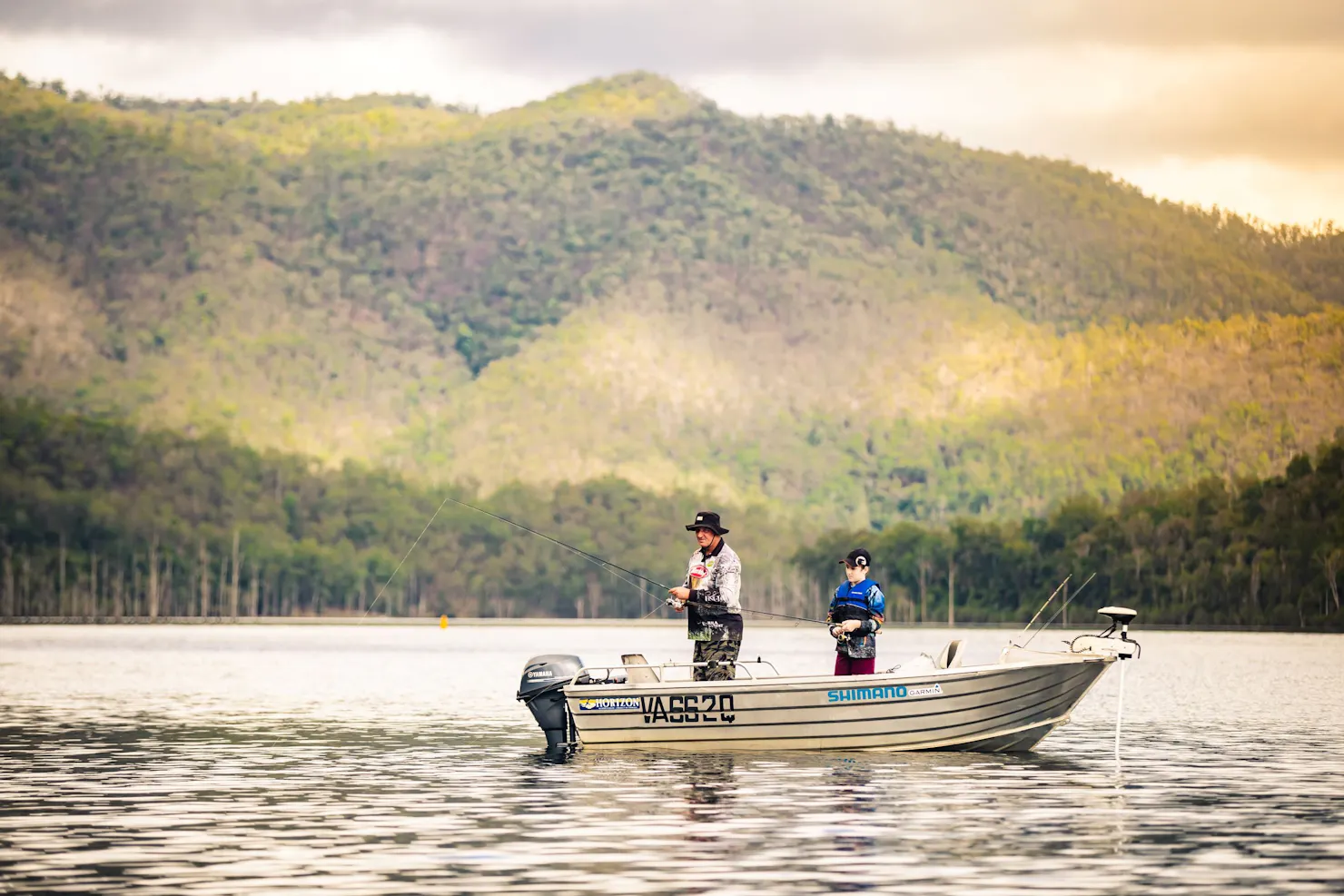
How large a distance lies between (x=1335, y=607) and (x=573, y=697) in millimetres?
130301

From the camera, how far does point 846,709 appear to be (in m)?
30.0

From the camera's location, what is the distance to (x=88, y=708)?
45.7 metres

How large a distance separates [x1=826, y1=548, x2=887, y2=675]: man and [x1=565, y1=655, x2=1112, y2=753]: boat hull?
637 millimetres

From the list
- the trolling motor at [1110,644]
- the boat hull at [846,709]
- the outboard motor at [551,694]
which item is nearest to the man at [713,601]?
the boat hull at [846,709]

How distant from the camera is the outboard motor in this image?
3125 cm

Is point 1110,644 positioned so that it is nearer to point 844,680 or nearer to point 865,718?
point 865,718

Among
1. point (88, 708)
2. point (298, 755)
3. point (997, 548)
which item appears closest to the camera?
point (298, 755)

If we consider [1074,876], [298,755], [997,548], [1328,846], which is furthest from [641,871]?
[997,548]

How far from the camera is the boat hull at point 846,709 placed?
29984 mm

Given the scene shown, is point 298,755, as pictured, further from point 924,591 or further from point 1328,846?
point 924,591

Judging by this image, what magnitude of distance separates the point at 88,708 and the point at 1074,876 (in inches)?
1233

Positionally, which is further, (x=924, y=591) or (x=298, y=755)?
(x=924, y=591)

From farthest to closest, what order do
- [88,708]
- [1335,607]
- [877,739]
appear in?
[1335,607]
[88,708]
[877,739]

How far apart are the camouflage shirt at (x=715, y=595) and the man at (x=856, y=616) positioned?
139 centimetres
